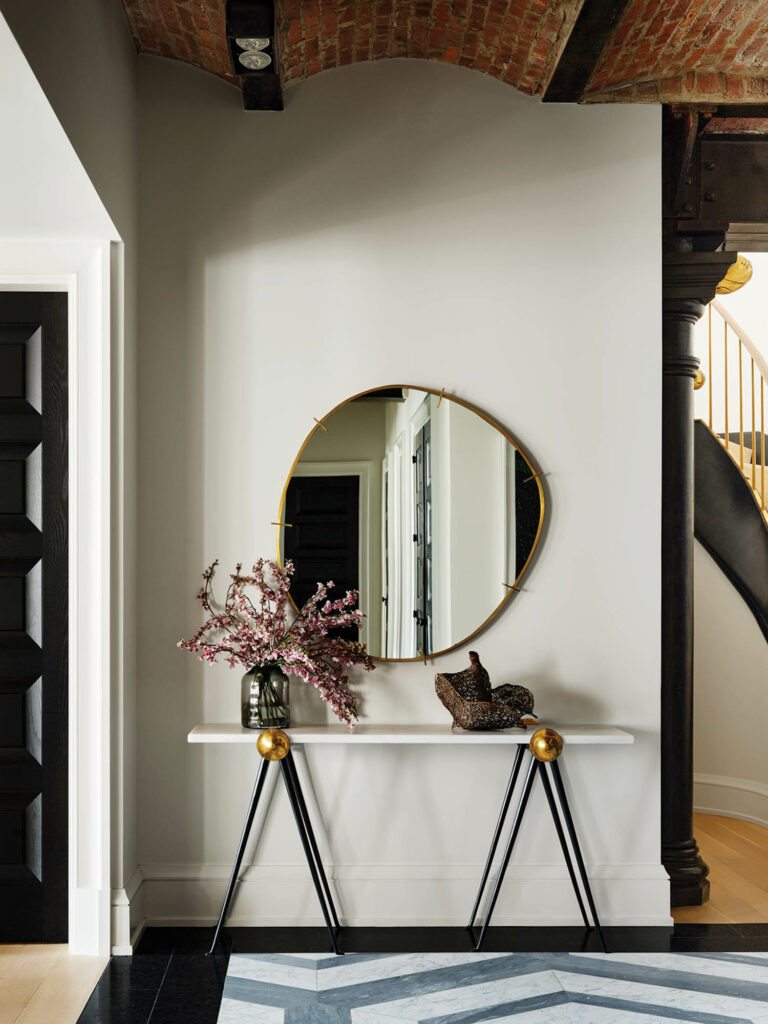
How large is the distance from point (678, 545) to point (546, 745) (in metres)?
1.13

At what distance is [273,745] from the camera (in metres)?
2.86

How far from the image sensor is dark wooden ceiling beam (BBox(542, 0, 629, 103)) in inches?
106

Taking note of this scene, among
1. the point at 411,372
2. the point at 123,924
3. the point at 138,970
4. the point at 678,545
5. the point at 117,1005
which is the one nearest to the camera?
the point at 117,1005

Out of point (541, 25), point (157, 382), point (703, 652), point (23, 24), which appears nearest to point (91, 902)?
point (157, 382)

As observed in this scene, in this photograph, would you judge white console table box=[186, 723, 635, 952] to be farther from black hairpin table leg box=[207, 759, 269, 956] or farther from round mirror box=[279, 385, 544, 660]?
round mirror box=[279, 385, 544, 660]

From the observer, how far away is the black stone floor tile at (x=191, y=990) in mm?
2479

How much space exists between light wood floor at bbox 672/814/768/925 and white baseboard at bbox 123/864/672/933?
0.31 meters

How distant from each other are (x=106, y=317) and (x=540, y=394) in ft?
4.96

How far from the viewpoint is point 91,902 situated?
288 centimetres

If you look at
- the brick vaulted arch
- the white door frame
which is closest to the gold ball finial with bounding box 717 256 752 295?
the brick vaulted arch

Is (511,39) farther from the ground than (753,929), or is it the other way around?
(511,39)

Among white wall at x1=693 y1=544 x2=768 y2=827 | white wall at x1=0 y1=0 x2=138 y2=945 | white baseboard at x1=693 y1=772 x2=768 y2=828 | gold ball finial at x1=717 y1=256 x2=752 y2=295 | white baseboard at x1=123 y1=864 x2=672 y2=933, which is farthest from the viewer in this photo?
white wall at x1=693 y1=544 x2=768 y2=827

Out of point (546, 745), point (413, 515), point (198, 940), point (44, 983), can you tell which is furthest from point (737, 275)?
point (44, 983)

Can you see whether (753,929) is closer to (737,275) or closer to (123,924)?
(123,924)
